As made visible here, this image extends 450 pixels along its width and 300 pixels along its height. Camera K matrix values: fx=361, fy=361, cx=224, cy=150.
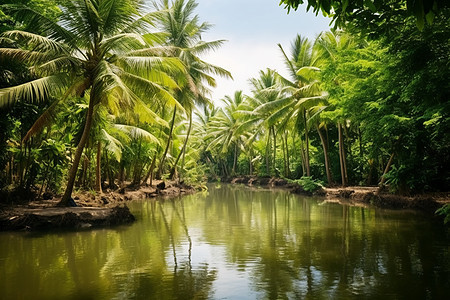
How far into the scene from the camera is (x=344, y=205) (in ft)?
A: 52.6

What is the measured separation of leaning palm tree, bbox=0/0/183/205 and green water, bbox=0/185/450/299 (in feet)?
13.3

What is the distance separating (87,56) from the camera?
11.5 meters

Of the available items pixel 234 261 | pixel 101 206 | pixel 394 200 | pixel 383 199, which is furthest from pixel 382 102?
pixel 101 206

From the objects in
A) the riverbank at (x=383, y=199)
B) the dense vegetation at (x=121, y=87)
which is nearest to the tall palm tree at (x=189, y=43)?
the dense vegetation at (x=121, y=87)

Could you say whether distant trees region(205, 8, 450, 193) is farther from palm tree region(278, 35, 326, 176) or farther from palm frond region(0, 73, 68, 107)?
palm frond region(0, 73, 68, 107)

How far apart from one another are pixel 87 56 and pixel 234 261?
8.18 m

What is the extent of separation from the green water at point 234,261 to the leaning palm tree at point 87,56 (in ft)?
13.3

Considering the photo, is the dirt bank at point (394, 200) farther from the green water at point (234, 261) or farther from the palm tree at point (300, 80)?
the palm tree at point (300, 80)

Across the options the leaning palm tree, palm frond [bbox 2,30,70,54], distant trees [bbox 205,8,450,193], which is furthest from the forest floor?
palm frond [bbox 2,30,70,54]

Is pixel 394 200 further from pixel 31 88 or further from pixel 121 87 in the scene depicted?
pixel 31 88

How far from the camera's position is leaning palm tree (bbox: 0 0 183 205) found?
33.4 feet

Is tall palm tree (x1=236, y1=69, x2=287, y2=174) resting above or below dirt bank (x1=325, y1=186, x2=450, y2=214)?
above

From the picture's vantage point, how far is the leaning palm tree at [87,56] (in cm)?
1019

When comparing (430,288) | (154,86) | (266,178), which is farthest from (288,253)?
(266,178)
